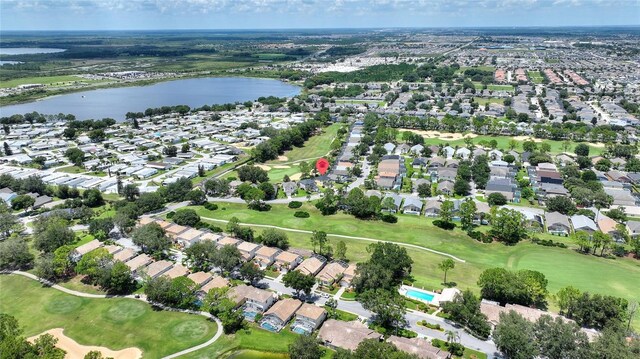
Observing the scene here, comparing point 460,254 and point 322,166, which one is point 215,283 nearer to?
point 460,254

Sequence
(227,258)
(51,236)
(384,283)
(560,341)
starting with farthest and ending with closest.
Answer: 1. (51,236)
2. (227,258)
3. (384,283)
4. (560,341)

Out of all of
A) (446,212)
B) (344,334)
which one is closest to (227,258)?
(344,334)

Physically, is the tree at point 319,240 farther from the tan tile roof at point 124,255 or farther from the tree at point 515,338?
the tan tile roof at point 124,255

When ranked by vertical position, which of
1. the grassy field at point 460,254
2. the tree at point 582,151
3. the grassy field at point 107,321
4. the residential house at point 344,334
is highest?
the tree at point 582,151

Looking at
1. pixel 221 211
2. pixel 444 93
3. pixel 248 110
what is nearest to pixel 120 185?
pixel 221 211

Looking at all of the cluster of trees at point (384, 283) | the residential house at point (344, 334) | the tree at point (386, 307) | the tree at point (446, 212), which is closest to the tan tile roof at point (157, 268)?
Answer: the residential house at point (344, 334)

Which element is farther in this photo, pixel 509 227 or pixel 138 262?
pixel 509 227

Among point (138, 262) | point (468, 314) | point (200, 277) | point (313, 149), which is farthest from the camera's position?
point (313, 149)
